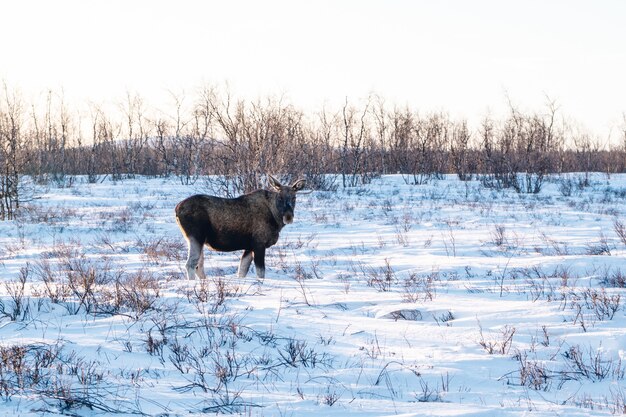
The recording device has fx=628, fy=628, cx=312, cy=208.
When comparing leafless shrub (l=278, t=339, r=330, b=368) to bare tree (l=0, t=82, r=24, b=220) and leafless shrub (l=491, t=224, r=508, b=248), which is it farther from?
bare tree (l=0, t=82, r=24, b=220)

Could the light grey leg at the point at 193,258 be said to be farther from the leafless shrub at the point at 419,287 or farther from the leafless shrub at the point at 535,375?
the leafless shrub at the point at 535,375

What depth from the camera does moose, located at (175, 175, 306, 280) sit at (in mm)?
8867

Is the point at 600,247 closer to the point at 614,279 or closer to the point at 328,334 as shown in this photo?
the point at 614,279

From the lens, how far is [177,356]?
4879 mm

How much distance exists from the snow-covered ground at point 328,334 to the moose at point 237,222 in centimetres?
45

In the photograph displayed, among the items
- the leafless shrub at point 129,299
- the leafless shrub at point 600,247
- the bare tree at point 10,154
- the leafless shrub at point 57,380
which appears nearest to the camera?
the leafless shrub at point 57,380

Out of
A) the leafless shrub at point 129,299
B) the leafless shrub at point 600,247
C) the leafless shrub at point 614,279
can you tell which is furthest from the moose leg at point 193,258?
the leafless shrub at point 600,247

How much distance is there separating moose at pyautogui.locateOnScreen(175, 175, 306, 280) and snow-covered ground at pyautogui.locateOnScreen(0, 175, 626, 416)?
45cm

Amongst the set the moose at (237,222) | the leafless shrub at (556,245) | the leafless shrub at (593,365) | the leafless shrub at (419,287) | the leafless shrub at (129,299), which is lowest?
the leafless shrub at (593,365)

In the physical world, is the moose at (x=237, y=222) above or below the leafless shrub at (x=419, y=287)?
above

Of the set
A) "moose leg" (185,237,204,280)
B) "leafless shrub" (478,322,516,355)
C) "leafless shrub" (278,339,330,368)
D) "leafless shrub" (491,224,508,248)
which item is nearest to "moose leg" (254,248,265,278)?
"moose leg" (185,237,204,280)

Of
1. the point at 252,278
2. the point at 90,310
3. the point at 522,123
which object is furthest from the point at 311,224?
the point at 522,123

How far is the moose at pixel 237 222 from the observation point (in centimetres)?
887

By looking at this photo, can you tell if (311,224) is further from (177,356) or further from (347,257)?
(177,356)
